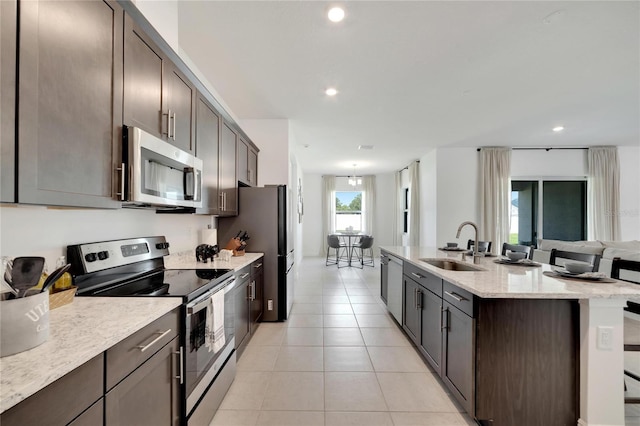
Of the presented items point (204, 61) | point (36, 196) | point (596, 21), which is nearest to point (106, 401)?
point (36, 196)

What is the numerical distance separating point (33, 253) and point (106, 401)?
784 millimetres

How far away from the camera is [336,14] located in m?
1.95

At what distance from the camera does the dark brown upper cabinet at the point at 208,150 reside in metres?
2.18

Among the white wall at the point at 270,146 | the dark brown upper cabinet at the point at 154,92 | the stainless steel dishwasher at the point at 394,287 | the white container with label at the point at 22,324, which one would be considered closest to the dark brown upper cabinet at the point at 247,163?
the white wall at the point at 270,146

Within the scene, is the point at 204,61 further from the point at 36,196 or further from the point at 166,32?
the point at 36,196

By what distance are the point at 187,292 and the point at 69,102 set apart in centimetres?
96

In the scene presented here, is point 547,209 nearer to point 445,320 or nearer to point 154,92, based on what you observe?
point 445,320

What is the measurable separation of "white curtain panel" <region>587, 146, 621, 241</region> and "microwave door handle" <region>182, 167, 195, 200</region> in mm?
7538

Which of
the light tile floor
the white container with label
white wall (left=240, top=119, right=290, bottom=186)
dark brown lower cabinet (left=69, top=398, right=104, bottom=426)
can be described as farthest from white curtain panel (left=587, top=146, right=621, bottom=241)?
the white container with label

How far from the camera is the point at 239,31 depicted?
2164 mm

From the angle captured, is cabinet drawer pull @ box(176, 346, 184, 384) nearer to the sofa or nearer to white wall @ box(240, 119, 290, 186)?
white wall @ box(240, 119, 290, 186)

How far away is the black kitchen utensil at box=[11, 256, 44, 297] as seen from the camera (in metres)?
0.80

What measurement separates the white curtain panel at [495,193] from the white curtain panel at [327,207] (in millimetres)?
4464

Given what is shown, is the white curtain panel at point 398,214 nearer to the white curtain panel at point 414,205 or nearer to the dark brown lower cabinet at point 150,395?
the white curtain panel at point 414,205
